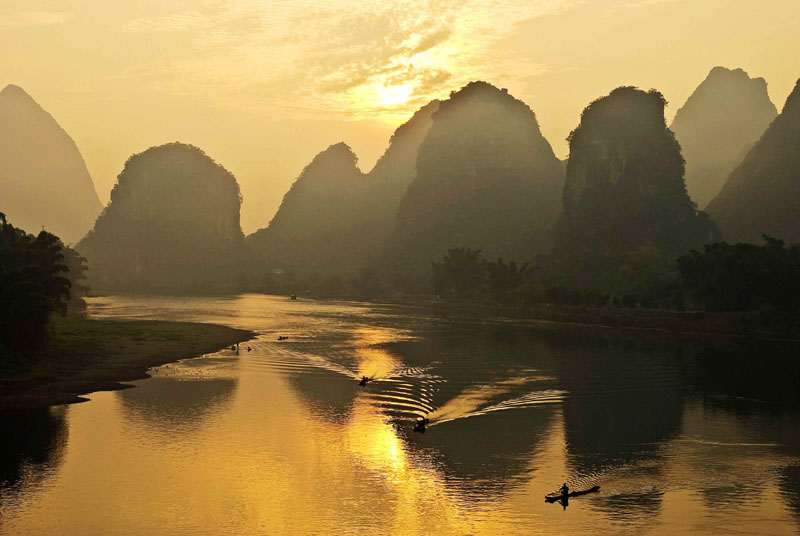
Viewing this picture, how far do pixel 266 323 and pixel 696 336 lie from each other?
47384mm

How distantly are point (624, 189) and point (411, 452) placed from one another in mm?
148184

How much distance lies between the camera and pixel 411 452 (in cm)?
3073

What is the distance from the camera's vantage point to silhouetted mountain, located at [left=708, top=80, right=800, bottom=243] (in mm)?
143750

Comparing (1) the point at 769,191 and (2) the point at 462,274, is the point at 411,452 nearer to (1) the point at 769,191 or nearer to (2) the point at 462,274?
(2) the point at 462,274

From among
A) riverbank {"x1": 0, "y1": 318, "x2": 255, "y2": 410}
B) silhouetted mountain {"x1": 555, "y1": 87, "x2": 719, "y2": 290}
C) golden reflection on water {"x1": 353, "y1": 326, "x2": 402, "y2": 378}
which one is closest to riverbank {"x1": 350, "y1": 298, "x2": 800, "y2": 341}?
golden reflection on water {"x1": 353, "y1": 326, "x2": 402, "y2": 378}

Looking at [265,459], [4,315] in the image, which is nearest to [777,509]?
[265,459]

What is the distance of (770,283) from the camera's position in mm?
79875

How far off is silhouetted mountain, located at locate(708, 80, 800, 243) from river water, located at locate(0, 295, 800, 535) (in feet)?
325

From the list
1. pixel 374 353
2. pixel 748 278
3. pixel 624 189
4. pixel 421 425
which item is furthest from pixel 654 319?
pixel 624 189

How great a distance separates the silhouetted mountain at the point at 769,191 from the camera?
143750 mm

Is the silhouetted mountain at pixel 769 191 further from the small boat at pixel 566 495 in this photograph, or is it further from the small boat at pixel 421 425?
the small boat at pixel 566 495

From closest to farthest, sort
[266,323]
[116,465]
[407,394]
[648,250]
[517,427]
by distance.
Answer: [116,465]
[517,427]
[407,394]
[266,323]
[648,250]

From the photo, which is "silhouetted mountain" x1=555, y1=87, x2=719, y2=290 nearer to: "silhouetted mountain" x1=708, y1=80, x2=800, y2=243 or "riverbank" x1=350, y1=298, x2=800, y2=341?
"silhouetted mountain" x1=708, y1=80, x2=800, y2=243

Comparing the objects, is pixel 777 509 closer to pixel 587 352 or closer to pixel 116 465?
pixel 116 465
